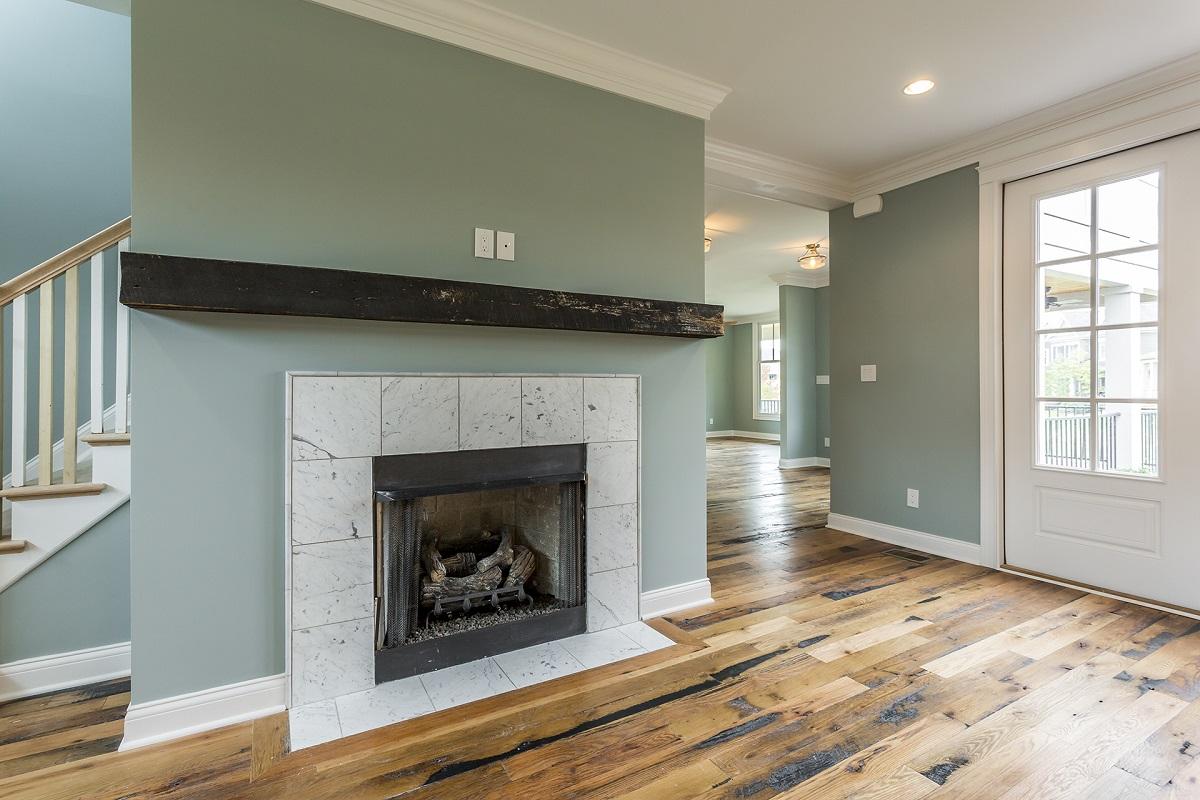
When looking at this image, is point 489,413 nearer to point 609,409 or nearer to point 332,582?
point 609,409

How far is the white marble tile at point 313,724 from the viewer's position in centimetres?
172

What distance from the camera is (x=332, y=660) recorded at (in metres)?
1.95

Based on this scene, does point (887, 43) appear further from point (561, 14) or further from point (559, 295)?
point (559, 295)

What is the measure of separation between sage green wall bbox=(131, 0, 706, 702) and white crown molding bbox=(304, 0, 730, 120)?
0.16 ft

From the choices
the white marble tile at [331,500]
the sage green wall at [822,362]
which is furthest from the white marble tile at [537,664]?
the sage green wall at [822,362]

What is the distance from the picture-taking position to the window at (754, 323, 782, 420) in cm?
1079

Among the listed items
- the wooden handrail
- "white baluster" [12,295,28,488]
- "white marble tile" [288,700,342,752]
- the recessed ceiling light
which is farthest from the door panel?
"white baluster" [12,295,28,488]

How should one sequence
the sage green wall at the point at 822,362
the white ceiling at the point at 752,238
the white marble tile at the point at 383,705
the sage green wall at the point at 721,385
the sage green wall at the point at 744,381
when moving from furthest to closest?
the sage green wall at the point at 721,385 < the sage green wall at the point at 744,381 < the sage green wall at the point at 822,362 < the white ceiling at the point at 752,238 < the white marble tile at the point at 383,705

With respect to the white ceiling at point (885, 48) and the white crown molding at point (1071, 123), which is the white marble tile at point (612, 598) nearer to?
the white ceiling at point (885, 48)

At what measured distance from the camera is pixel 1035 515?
3154mm

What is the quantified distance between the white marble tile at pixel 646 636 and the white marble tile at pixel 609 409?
831mm

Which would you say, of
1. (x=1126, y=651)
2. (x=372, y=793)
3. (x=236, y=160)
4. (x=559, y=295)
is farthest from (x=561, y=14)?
(x=1126, y=651)

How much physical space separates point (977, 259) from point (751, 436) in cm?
816

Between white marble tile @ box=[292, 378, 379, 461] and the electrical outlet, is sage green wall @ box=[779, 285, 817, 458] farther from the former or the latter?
white marble tile @ box=[292, 378, 379, 461]
